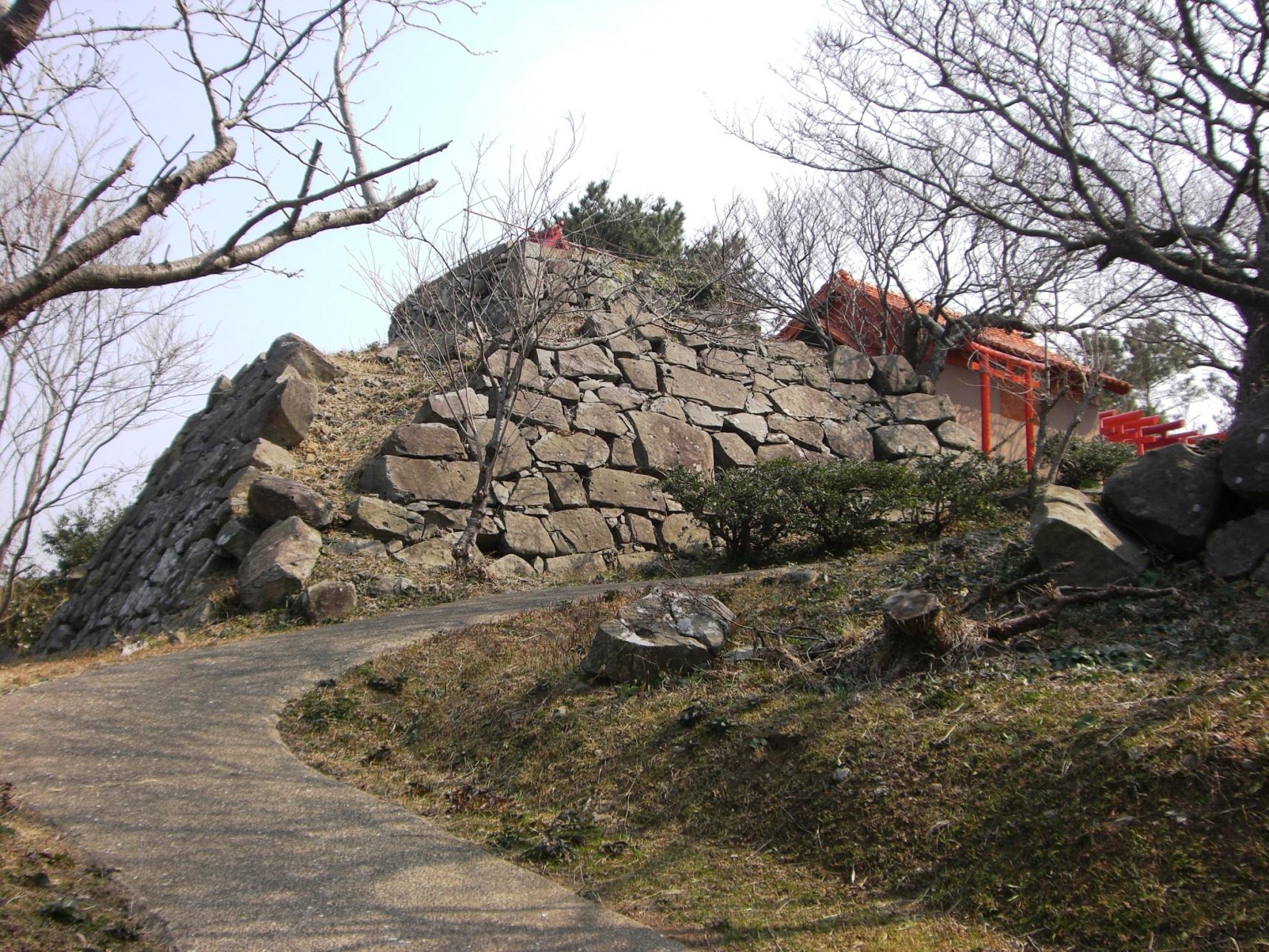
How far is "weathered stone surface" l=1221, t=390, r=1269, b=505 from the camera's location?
582cm

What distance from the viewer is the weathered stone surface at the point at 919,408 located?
14828 millimetres

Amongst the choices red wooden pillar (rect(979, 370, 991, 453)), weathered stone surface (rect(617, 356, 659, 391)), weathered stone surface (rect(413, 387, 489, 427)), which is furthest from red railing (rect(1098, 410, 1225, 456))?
weathered stone surface (rect(413, 387, 489, 427))

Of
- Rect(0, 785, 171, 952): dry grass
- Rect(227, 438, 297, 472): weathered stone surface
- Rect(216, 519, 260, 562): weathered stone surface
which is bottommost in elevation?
Rect(0, 785, 171, 952): dry grass

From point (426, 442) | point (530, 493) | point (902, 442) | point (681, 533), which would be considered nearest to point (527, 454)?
point (530, 493)

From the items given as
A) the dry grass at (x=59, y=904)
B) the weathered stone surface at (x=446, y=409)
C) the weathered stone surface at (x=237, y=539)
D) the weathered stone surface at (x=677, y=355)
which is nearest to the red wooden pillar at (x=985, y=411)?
the weathered stone surface at (x=677, y=355)

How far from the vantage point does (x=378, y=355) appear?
14492mm

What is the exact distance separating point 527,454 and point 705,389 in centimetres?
306

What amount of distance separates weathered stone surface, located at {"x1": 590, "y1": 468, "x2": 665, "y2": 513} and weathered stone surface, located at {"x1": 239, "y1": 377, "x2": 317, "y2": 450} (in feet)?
11.2

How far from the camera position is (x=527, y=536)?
1123 centimetres

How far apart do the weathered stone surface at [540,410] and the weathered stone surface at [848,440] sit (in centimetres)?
401

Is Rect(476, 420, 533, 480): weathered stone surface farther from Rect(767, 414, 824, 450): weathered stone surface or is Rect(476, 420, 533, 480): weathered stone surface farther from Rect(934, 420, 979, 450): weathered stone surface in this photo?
Rect(934, 420, 979, 450): weathered stone surface

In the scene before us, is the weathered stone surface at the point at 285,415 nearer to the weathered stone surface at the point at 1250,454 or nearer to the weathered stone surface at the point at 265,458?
the weathered stone surface at the point at 265,458

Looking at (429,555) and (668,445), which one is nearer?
(429,555)

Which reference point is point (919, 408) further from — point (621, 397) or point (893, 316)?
point (893, 316)
